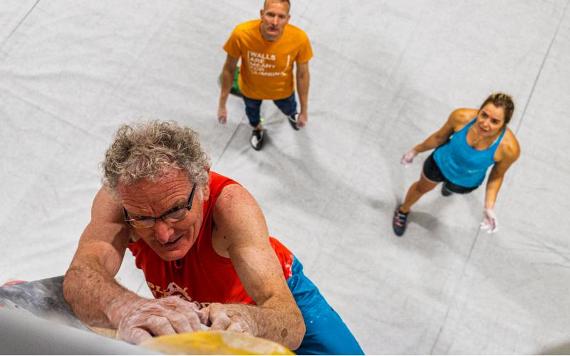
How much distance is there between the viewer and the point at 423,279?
11.1 feet

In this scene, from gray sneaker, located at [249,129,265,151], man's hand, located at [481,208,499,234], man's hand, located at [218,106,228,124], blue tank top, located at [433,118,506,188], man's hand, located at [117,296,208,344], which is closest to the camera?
man's hand, located at [117,296,208,344]

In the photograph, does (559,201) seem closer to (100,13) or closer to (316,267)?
(316,267)

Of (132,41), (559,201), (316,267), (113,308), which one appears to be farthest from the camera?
(132,41)

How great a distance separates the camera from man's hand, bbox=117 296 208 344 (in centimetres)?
93

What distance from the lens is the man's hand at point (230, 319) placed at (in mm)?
1054

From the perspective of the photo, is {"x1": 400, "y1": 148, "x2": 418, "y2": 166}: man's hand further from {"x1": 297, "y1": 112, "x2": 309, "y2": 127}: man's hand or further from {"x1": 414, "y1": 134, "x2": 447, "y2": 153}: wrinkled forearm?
{"x1": 297, "y1": 112, "x2": 309, "y2": 127}: man's hand

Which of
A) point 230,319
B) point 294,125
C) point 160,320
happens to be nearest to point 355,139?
point 294,125

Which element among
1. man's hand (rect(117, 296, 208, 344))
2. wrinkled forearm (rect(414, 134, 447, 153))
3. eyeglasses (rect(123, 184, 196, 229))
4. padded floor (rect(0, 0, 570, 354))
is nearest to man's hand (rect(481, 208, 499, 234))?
padded floor (rect(0, 0, 570, 354))

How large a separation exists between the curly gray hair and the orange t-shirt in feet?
5.05

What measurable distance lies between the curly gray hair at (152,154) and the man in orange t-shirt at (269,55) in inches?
58.4

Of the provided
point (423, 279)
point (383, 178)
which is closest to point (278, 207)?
point (383, 178)

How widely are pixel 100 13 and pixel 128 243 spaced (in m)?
2.69

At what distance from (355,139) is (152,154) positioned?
2431mm

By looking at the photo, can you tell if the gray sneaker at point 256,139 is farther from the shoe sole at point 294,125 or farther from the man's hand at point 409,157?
the man's hand at point 409,157
